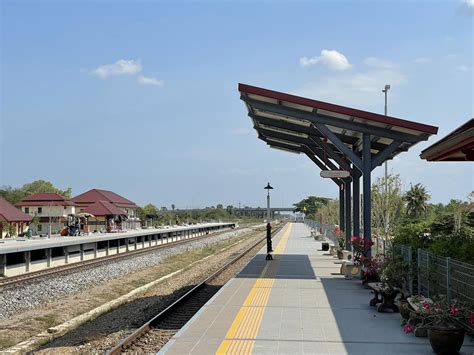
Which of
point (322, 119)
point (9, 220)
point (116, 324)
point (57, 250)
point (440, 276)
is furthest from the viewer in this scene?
point (9, 220)

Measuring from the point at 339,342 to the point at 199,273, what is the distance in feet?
52.0

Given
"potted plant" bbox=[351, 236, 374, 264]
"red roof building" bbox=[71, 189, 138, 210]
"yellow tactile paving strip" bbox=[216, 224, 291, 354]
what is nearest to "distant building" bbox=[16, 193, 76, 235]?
"red roof building" bbox=[71, 189, 138, 210]

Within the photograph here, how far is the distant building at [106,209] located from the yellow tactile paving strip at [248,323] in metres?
36.7

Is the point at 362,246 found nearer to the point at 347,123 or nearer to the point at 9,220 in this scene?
the point at 347,123

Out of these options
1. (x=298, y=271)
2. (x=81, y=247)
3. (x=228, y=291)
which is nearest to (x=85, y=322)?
(x=228, y=291)

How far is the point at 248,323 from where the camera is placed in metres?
9.80

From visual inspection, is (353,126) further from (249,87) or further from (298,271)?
(298,271)

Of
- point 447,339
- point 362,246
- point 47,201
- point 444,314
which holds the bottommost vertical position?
point 447,339

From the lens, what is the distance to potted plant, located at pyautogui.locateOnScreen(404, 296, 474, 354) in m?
7.32

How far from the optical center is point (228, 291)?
46.0ft

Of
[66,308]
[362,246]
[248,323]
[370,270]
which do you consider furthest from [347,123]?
[66,308]

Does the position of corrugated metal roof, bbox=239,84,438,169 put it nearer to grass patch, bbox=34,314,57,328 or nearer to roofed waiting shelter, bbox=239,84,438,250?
roofed waiting shelter, bbox=239,84,438,250

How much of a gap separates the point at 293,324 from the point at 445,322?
9.27ft

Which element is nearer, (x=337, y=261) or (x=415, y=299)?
(x=415, y=299)
